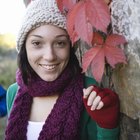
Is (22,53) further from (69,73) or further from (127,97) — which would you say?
(127,97)

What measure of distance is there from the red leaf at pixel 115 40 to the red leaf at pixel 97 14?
0.11m

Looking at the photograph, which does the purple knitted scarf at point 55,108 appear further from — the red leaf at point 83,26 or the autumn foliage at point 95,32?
the red leaf at point 83,26

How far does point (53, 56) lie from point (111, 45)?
38 centimetres

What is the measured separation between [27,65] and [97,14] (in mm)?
723

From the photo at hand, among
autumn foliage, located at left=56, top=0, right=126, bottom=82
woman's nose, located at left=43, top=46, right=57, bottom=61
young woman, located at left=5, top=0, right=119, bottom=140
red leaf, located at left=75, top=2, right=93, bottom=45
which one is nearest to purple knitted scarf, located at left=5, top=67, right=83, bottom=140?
young woman, located at left=5, top=0, right=119, bottom=140

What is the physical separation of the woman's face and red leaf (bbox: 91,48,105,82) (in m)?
0.36

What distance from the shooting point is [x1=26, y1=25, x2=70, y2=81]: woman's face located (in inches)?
59.8

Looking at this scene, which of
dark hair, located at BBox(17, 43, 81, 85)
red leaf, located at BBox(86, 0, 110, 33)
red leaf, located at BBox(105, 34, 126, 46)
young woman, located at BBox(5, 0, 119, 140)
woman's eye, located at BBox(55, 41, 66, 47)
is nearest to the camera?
red leaf, located at BBox(86, 0, 110, 33)

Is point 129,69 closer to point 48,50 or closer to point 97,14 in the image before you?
point 97,14

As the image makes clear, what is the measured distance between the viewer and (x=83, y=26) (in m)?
1.12

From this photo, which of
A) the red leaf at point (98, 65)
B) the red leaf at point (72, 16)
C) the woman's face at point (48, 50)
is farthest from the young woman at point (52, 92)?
the red leaf at point (72, 16)

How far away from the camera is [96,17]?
3.64 ft

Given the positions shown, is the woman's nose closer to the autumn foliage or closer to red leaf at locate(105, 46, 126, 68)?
the autumn foliage

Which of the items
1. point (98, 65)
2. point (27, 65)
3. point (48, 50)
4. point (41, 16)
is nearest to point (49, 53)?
point (48, 50)
